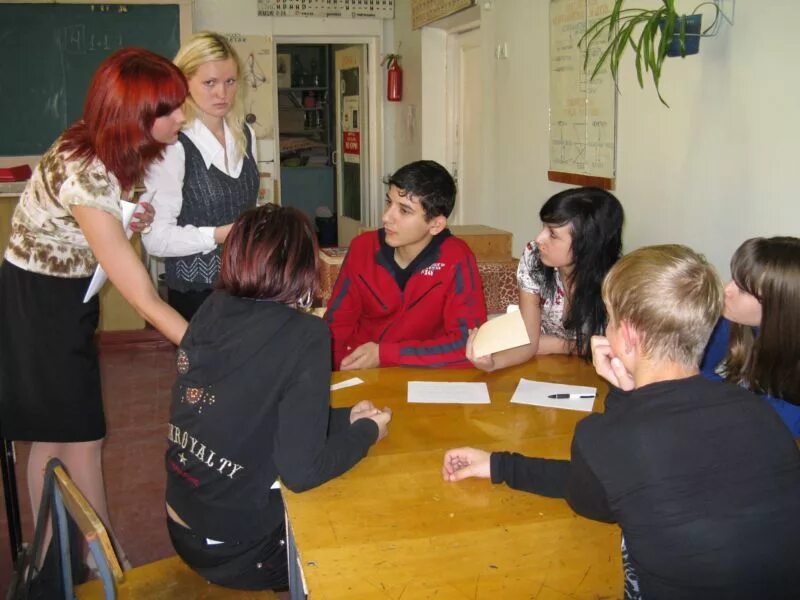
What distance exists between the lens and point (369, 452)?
1.56 m

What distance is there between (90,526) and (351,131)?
6.79 m

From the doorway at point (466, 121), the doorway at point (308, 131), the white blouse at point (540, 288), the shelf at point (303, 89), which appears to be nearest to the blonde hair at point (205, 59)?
the white blouse at point (540, 288)

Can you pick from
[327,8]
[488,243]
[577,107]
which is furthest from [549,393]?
[327,8]

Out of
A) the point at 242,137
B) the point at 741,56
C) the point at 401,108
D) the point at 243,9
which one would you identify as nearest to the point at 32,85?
the point at 243,9

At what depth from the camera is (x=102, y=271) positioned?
6.01 feet

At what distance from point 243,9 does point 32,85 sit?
175 centimetres

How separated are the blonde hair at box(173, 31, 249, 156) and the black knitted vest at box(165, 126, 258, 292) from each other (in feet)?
0.39

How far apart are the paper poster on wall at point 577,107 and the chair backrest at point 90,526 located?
2629 mm

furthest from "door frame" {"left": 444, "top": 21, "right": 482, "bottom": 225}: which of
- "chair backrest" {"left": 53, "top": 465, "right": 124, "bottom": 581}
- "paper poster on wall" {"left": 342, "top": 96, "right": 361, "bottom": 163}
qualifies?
"chair backrest" {"left": 53, "top": 465, "right": 124, "bottom": 581}

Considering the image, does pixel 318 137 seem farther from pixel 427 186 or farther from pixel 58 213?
pixel 58 213

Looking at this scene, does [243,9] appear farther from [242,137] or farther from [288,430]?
[288,430]

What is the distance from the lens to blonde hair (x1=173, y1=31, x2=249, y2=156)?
2.24m

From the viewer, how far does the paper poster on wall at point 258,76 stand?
629cm

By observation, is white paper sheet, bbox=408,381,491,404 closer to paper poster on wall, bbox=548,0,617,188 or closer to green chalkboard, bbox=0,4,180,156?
paper poster on wall, bbox=548,0,617,188
